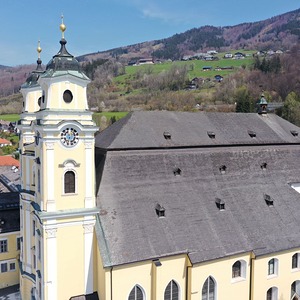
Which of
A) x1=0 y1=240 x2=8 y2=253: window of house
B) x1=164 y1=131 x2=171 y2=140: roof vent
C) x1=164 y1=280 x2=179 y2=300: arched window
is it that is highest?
x1=164 y1=131 x2=171 y2=140: roof vent

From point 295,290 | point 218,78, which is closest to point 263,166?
point 295,290

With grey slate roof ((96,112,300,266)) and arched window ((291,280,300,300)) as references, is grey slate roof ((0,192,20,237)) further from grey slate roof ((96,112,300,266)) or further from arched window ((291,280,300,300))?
arched window ((291,280,300,300))

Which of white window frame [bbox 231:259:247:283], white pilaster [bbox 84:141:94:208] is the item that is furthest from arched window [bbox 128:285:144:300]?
white window frame [bbox 231:259:247:283]

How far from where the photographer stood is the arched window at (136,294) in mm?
22031

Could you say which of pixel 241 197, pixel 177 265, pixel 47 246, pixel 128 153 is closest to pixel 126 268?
pixel 177 265

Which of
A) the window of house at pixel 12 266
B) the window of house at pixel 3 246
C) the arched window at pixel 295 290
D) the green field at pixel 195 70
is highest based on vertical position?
the green field at pixel 195 70

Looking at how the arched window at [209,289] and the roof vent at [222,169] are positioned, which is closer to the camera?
the arched window at [209,289]

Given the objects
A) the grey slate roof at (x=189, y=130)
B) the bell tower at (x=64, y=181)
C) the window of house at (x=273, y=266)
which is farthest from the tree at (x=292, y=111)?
the bell tower at (x=64, y=181)

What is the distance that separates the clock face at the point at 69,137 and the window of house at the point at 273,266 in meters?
15.7

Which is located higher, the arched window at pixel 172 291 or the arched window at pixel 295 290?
the arched window at pixel 172 291

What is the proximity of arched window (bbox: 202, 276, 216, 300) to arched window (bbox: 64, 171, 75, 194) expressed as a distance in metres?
10.4

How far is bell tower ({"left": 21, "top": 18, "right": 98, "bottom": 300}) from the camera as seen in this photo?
21.5 meters

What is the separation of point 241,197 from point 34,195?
14.7 m

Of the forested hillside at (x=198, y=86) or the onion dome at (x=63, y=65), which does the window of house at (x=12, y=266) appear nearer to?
the onion dome at (x=63, y=65)
